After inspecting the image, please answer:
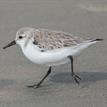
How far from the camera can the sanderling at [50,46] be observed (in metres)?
6.33

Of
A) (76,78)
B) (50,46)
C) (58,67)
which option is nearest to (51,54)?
(50,46)

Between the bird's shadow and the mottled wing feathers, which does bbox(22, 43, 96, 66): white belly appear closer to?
the mottled wing feathers

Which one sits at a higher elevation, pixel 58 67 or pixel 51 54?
pixel 51 54

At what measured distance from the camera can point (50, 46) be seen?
636 cm

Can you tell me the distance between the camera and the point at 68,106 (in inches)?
229

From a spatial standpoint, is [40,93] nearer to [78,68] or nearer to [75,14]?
[78,68]

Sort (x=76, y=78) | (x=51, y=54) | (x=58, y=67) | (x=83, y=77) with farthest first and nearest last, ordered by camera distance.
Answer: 1. (x=58, y=67)
2. (x=83, y=77)
3. (x=76, y=78)
4. (x=51, y=54)

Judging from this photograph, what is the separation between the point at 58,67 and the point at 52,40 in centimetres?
102

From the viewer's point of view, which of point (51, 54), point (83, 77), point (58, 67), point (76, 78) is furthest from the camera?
point (58, 67)

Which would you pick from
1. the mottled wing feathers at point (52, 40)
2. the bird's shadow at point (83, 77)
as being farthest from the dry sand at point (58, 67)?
the mottled wing feathers at point (52, 40)

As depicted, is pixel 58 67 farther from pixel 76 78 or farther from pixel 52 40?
pixel 52 40

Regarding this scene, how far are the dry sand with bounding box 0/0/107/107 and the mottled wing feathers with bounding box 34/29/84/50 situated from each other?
0.55 meters

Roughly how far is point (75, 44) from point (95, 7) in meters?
4.49

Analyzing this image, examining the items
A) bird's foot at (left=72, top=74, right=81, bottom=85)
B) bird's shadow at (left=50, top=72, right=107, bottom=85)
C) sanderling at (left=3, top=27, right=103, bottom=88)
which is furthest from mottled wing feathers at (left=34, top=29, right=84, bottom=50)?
bird's shadow at (left=50, top=72, right=107, bottom=85)
